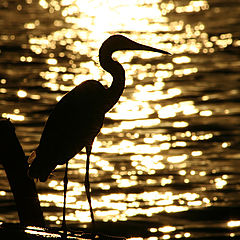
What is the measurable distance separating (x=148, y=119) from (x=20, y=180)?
10.9 m

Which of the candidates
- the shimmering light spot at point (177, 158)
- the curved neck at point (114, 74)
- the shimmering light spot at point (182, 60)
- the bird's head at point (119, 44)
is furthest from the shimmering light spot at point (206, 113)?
the bird's head at point (119, 44)

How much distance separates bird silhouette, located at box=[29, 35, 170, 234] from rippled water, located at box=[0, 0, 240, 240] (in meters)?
5.12

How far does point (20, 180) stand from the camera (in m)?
6.94

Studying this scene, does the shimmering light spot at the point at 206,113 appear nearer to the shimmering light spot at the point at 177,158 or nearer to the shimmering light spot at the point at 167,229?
the shimmering light spot at the point at 177,158

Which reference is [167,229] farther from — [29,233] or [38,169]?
[29,233]

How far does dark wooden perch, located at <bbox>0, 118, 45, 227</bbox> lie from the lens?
6781mm

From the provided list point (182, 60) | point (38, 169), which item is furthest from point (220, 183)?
point (182, 60)

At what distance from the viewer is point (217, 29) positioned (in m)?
30.2

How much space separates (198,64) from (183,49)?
2.32 m

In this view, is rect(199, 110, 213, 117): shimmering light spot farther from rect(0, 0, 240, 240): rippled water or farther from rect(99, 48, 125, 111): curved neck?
rect(99, 48, 125, 111): curved neck

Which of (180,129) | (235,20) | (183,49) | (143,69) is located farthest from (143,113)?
(235,20)

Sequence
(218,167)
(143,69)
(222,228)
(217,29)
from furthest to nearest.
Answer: (217,29), (143,69), (218,167), (222,228)

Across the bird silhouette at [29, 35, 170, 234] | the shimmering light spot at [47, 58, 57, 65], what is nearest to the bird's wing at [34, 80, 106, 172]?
the bird silhouette at [29, 35, 170, 234]

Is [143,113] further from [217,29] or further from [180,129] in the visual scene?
[217,29]
